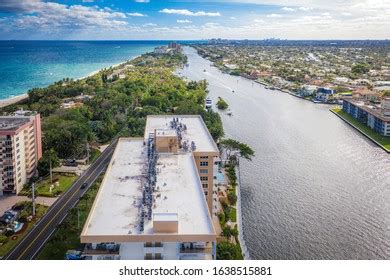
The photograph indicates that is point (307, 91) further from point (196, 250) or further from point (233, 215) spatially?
point (196, 250)

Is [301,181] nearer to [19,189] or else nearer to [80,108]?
[19,189]

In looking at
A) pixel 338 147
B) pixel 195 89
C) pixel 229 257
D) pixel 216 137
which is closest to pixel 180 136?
pixel 229 257

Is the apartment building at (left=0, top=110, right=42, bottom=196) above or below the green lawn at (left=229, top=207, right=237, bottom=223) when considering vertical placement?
above

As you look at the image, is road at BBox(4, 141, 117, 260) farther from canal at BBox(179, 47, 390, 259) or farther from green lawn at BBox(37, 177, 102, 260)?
canal at BBox(179, 47, 390, 259)

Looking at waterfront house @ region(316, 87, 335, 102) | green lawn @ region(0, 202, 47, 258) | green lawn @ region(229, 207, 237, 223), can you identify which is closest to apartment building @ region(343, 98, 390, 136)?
waterfront house @ region(316, 87, 335, 102)

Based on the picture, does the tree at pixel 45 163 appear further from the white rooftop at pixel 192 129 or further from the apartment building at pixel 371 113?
the apartment building at pixel 371 113
